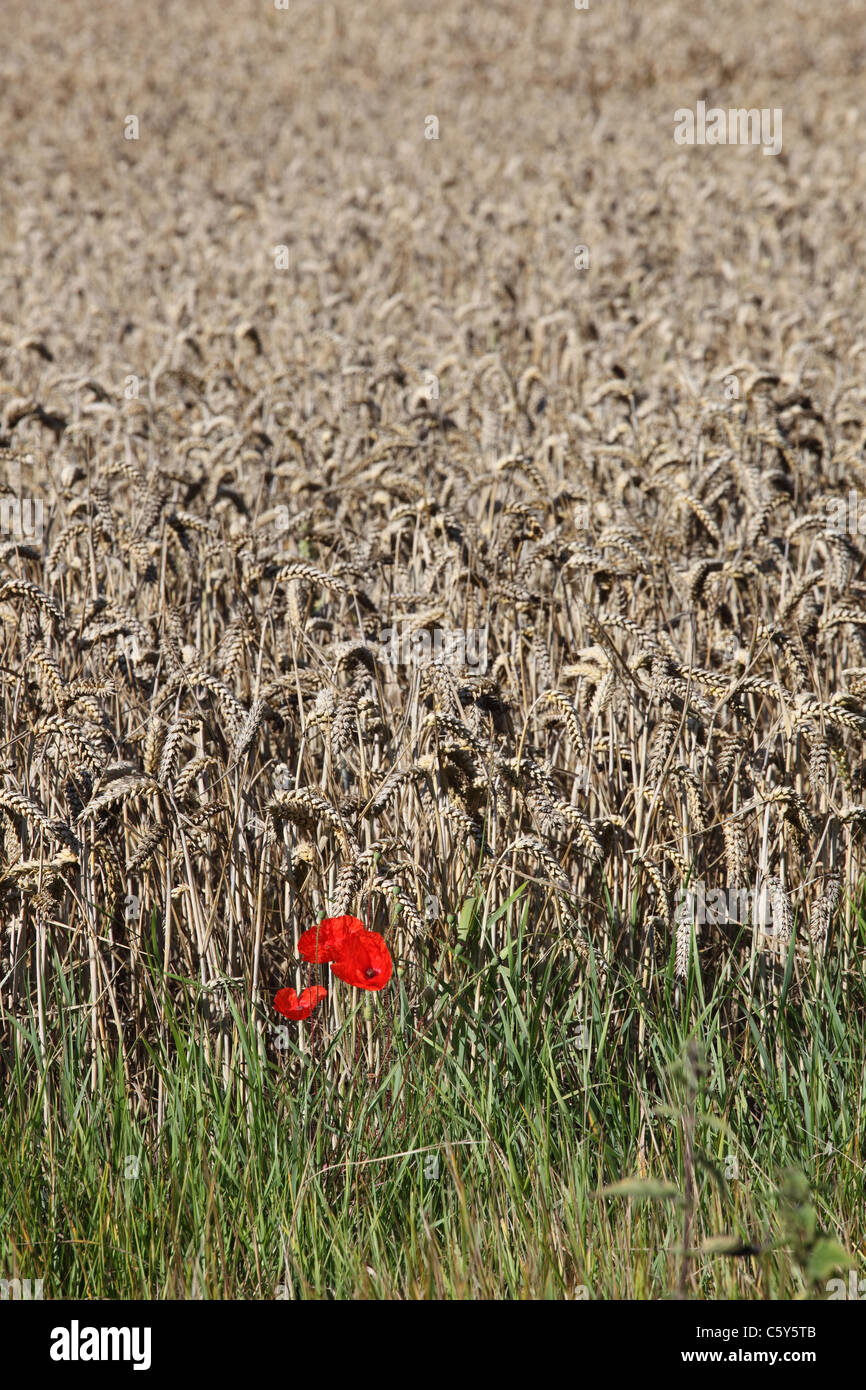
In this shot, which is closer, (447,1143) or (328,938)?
(447,1143)

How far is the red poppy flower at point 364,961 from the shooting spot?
2.31 m

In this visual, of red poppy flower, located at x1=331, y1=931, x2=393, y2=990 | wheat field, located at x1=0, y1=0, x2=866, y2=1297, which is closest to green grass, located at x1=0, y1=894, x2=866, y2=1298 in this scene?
wheat field, located at x1=0, y1=0, x2=866, y2=1297

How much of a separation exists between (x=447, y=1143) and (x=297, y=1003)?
42cm

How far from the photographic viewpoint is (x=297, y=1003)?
8.05ft

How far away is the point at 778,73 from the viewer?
16.2m

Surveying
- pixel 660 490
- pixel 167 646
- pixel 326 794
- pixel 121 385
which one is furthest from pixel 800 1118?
pixel 121 385

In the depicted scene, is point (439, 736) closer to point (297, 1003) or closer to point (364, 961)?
point (364, 961)

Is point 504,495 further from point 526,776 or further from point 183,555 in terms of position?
point 526,776

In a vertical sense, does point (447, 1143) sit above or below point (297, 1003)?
below

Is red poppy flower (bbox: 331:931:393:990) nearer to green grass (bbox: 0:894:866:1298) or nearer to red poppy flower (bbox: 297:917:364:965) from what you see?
red poppy flower (bbox: 297:917:364:965)

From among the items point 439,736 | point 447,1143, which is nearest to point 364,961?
point 447,1143

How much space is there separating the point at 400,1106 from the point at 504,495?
2.47 meters

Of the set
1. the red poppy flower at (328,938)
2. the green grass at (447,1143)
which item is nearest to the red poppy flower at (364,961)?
the red poppy flower at (328,938)

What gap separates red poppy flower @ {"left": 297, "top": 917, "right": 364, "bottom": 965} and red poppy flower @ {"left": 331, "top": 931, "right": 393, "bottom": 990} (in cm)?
1
